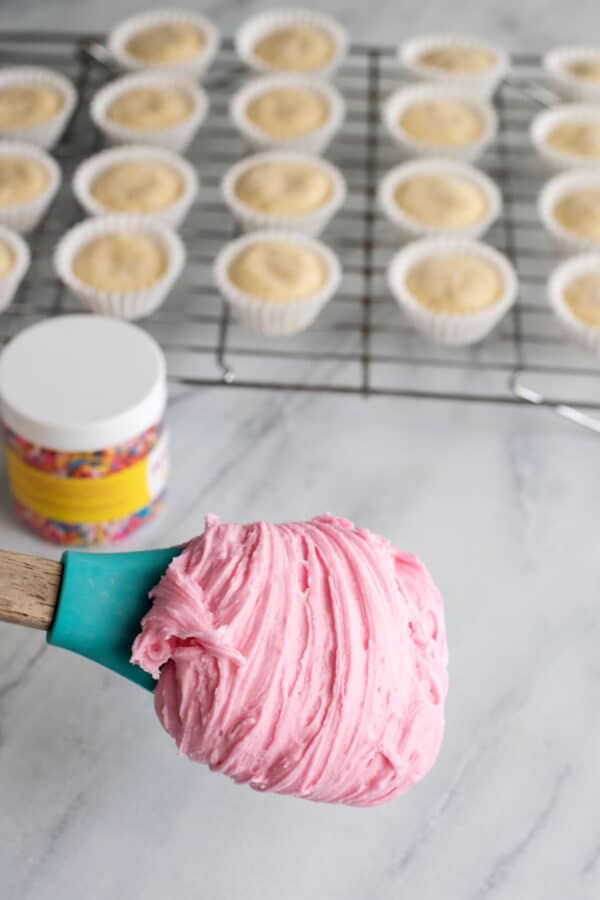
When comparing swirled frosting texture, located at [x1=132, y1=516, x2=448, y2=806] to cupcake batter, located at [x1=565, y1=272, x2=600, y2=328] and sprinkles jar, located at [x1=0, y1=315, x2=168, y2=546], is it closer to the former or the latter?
sprinkles jar, located at [x1=0, y1=315, x2=168, y2=546]

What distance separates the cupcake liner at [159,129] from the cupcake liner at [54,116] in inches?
1.6

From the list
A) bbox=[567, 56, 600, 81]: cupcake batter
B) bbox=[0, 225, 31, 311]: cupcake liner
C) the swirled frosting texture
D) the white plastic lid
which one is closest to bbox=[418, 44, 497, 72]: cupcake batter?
bbox=[567, 56, 600, 81]: cupcake batter

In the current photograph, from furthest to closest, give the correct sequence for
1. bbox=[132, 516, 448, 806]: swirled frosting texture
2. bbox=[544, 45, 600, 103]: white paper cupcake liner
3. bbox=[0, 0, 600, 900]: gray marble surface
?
bbox=[544, 45, 600, 103]: white paper cupcake liner
bbox=[0, 0, 600, 900]: gray marble surface
bbox=[132, 516, 448, 806]: swirled frosting texture

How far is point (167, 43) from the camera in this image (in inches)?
70.4

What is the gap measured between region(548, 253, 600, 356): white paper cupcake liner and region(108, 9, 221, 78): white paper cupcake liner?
689 millimetres

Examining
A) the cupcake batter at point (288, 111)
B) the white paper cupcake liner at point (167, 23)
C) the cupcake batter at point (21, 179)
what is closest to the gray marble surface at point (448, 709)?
the cupcake batter at point (21, 179)

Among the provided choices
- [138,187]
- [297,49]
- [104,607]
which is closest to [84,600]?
[104,607]

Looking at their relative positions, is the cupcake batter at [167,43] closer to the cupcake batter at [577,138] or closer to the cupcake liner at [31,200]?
the cupcake liner at [31,200]

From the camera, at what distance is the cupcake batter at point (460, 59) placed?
5.90ft

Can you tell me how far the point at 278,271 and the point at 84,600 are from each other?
25.0 inches

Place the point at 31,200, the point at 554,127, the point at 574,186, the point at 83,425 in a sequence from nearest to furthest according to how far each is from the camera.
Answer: the point at 83,425
the point at 31,200
the point at 574,186
the point at 554,127

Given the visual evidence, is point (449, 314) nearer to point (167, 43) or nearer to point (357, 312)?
point (357, 312)

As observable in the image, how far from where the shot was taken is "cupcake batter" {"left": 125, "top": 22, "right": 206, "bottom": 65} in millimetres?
1776

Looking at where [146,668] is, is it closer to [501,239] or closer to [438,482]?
[438,482]
